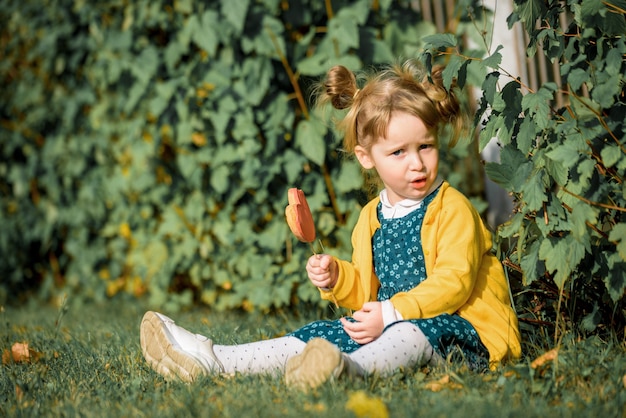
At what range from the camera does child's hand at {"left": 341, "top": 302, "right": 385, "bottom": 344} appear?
2.45 metres

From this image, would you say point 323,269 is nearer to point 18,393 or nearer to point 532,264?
point 532,264

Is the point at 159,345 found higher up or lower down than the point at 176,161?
lower down

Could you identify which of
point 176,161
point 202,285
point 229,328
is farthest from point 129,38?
point 229,328

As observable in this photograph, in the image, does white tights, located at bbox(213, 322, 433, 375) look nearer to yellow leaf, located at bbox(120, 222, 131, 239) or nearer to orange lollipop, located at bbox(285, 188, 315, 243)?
orange lollipop, located at bbox(285, 188, 315, 243)

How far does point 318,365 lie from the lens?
2178 millimetres

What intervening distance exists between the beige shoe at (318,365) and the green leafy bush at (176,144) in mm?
1514

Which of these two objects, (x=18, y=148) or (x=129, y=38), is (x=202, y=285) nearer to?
(x=129, y=38)

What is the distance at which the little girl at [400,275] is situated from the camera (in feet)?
7.98

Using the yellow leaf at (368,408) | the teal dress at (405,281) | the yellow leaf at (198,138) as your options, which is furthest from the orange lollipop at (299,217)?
the yellow leaf at (198,138)

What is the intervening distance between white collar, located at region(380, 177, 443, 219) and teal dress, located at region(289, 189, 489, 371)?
15 mm

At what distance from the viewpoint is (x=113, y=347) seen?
10.2ft

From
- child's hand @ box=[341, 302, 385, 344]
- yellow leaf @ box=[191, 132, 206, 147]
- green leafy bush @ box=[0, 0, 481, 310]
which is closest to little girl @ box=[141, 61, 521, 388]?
child's hand @ box=[341, 302, 385, 344]

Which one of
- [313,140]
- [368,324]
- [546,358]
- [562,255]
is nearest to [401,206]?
[368,324]

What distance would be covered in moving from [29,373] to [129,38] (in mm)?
2356
